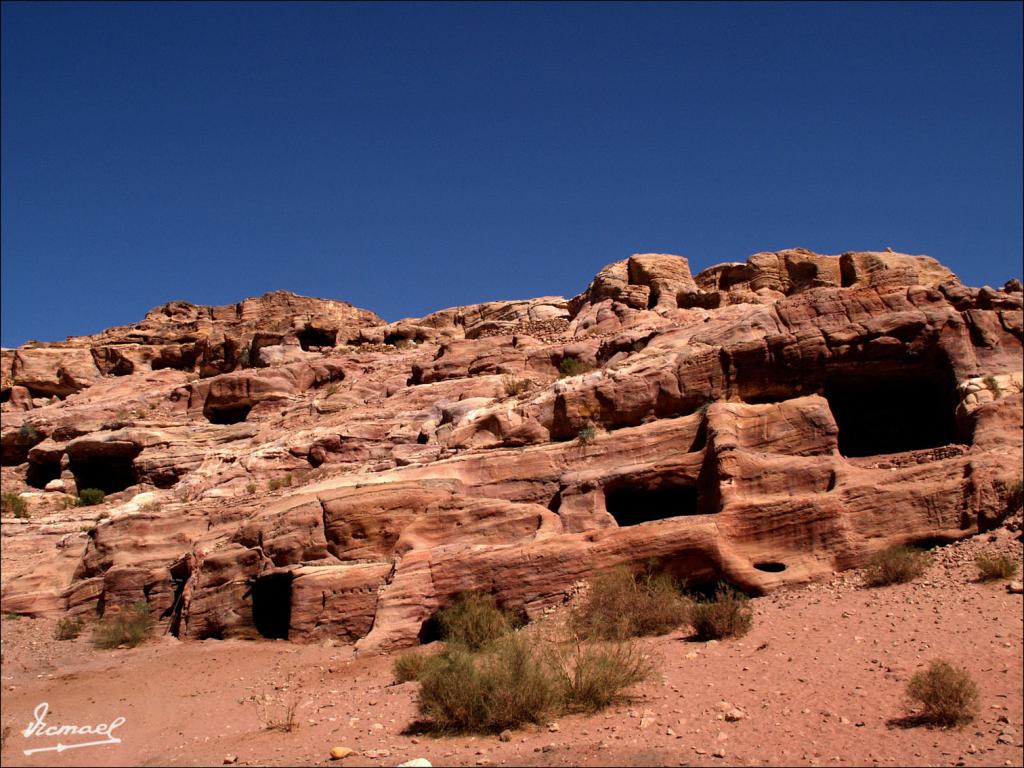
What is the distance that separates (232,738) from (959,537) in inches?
435

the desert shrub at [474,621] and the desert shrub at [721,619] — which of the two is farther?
the desert shrub at [474,621]

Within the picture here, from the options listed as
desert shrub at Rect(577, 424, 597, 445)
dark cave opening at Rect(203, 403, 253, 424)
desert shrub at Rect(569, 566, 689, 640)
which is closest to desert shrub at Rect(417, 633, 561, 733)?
desert shrub at Rect(569, 566, 689, 640)

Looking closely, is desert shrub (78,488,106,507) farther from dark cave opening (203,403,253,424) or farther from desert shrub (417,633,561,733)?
desert shrub (417,633,561,733)

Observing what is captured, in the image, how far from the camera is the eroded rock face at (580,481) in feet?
44.0

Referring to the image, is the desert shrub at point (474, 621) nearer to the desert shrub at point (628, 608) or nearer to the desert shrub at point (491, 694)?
the desert shrub at point (628, 608)

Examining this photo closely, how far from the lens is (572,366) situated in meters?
23.5

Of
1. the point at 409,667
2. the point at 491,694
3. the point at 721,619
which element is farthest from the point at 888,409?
the point at 491,694

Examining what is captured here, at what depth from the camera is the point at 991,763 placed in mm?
6949

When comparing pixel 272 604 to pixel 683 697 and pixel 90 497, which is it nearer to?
pixel 90 497

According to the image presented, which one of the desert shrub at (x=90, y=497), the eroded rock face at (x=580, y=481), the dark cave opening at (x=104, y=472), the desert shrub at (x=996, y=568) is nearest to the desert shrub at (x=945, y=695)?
the desert shrub at (x=996, y=568)

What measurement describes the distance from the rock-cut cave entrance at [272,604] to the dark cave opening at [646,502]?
21.2ft

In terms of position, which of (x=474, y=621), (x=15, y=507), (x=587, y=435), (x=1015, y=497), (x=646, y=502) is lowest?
(x=474, y=621)

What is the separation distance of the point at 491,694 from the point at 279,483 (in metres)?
11.8

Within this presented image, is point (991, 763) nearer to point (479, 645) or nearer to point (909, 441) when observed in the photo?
point (479, 645)
